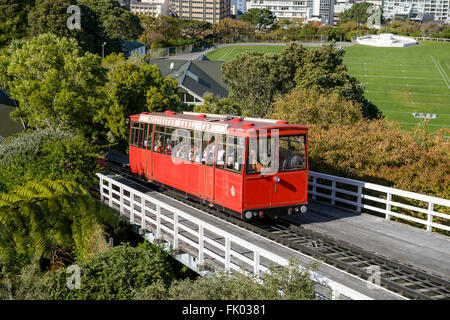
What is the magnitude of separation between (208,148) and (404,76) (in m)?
73.1

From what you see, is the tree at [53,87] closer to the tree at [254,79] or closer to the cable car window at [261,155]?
the cable car window at [261,155]

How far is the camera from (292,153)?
1498cm

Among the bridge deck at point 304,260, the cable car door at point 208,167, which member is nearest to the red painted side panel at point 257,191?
the bridge deck at point 304,260

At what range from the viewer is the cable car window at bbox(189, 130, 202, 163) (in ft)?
54.1

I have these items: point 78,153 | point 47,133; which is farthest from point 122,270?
point 47,133

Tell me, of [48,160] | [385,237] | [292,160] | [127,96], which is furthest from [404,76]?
[48,160]

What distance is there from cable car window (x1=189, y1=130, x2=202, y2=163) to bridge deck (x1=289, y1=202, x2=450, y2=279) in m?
3.70

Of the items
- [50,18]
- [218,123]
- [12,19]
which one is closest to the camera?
[218,123]

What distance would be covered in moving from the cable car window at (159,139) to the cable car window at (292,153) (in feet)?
19.6

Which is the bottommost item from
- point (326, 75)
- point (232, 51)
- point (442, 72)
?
point (442, 72)

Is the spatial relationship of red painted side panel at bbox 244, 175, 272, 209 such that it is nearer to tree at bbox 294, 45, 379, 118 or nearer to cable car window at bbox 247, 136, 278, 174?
cable car window at bbox 247, 136, 278, 174

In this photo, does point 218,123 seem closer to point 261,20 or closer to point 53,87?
point 53,87
